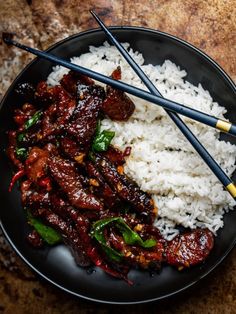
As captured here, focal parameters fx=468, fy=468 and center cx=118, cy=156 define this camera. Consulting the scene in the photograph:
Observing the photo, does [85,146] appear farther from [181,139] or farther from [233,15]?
[233,15]

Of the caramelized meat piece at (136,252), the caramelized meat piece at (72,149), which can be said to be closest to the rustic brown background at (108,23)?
the caramelized meat piece at (136,252)

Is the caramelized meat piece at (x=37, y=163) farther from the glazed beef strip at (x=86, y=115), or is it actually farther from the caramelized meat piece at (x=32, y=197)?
the glazed beef strip at (x=86, y=115)

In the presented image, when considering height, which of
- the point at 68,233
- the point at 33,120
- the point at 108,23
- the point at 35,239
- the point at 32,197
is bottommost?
the point at 35,239

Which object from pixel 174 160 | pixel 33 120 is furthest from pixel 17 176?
pixel 174 160

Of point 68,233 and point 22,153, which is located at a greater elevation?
point 22,153

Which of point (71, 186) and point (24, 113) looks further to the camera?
point (24, 113)

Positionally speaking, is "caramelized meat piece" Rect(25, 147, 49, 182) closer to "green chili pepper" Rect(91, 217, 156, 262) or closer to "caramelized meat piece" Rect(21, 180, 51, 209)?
"caramelized meat piece" Rect(21, 180, 51, 209)

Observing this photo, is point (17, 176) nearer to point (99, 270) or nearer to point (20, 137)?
point (20, 137)

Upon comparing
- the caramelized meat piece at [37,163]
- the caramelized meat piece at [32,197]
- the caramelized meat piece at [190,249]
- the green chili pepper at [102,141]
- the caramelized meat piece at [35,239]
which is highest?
the green chili pepper at [102,141]

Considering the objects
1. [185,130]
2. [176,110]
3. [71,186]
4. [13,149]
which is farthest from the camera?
[13,149]
